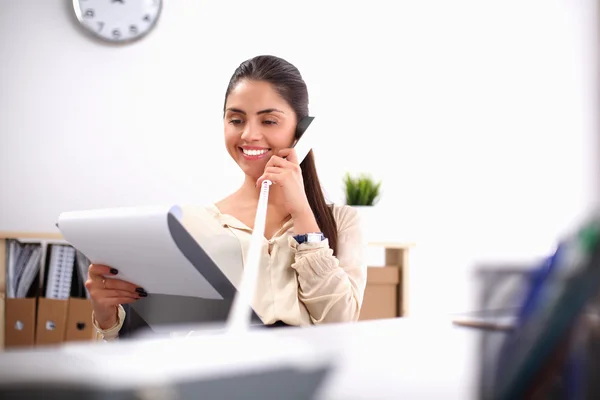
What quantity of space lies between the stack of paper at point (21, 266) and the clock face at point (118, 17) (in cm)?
97

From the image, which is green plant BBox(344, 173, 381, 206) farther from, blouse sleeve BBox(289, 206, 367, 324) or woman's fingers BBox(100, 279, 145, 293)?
woman's fingers BBox(100, 279, 145, 293)

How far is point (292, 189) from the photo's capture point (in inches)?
58.6

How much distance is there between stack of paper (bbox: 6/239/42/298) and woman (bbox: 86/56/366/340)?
1203 millimetres

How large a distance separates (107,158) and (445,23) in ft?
5.67

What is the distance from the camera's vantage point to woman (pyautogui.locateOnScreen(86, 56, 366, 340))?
1.40 m

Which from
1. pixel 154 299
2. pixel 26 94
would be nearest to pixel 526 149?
pixel 26 94

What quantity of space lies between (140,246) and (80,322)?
1.65 meters

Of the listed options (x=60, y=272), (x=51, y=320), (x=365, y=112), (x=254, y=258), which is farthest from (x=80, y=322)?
(x=254, y=258)

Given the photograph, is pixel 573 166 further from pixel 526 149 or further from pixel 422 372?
pixel 422 372

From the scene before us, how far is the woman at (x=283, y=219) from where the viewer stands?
1396mm

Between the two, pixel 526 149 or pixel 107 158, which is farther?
pixel 526 149

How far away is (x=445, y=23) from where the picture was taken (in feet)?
10.9

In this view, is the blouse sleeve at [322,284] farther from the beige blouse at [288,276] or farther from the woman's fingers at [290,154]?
the woman's fingers at [290,154]

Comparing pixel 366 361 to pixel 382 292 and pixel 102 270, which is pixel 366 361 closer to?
pixel 102 270
